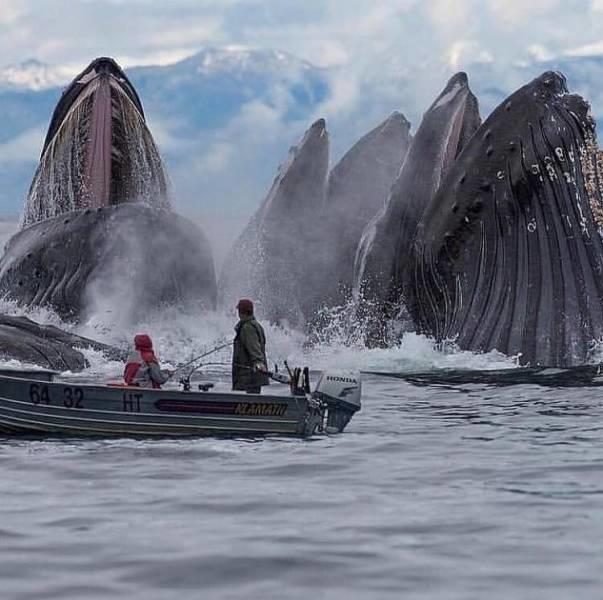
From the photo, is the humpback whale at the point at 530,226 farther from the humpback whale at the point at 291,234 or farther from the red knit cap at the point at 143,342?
the red knit cap at the point at 143,342

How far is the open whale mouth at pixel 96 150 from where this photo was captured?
2536 centimetres

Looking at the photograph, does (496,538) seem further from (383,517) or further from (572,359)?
(572,359)

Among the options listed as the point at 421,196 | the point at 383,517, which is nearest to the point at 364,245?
the point at 421,196

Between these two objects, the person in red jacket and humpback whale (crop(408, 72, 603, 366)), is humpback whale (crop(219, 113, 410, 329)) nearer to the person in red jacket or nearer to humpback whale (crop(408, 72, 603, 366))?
humpback whale (crop(408, 72, 603, 366))

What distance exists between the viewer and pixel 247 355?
16641 millimetres

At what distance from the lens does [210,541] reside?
1014cm

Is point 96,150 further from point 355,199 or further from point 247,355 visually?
point 247,355

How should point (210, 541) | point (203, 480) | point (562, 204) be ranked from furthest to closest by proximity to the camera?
point (562, 204), point (203, 480), point (210, 541)

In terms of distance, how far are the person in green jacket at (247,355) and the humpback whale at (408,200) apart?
16.8ft

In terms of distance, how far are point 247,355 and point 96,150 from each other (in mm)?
9416

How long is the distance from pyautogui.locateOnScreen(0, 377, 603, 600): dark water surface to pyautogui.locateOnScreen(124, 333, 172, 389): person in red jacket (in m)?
1.12

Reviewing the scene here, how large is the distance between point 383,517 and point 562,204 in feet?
31.4

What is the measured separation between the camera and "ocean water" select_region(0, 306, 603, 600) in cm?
923

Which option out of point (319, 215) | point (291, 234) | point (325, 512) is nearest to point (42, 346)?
point (291, 234)
